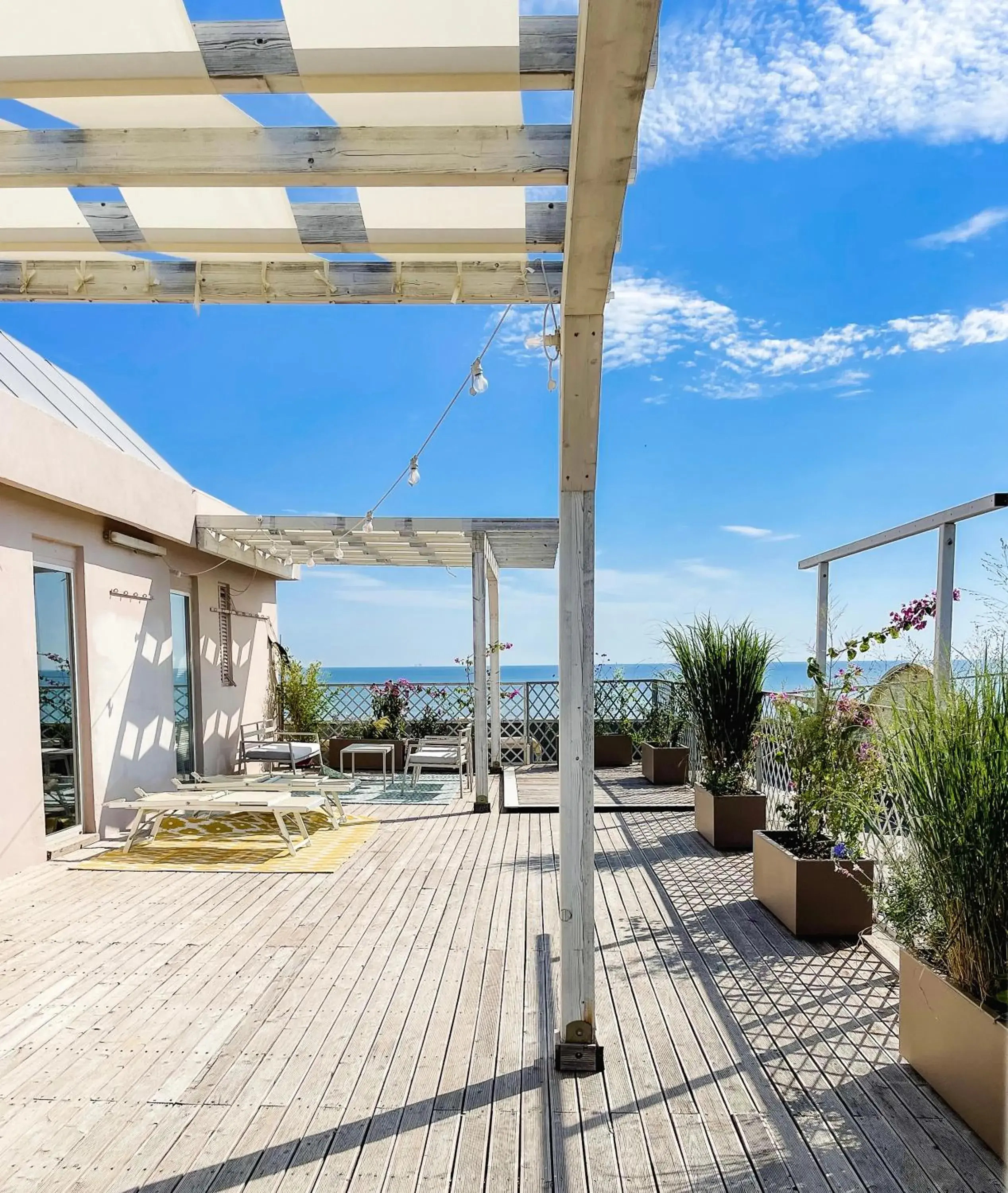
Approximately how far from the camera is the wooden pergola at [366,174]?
5.77 ft

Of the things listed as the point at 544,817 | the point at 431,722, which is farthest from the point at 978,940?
the point at 431,722

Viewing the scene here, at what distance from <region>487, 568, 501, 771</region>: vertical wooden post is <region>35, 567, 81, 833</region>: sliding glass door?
11.7ft

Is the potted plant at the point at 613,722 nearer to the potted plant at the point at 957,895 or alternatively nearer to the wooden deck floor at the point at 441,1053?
the wooden deck floor at the point at 441,1053

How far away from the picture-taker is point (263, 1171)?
189 cm

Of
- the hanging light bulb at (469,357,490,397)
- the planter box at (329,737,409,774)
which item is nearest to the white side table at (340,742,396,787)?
the planter box at (329,737,409,774)

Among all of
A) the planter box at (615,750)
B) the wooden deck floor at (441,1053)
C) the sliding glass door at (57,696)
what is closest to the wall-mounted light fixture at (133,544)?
the sliding glass door at (57,696)

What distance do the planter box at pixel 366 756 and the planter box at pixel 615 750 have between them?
7.36ft

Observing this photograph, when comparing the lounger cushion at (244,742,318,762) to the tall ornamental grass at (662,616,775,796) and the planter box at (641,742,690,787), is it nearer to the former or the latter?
the planter box at (641,742,690,787)

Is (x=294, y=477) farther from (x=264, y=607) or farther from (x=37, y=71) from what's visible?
(x=37, y=71)

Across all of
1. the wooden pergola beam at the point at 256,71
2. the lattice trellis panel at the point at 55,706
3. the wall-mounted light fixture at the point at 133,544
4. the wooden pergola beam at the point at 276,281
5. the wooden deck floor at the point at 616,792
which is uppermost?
the wooden pergola beam at the point at 256,71

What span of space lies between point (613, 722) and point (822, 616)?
4512 millimetres

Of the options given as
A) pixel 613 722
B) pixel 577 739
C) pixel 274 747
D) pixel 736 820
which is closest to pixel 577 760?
pixel 577 739

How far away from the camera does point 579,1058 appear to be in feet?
7.66

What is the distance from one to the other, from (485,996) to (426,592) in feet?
121
